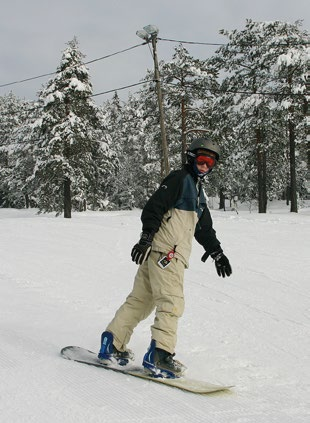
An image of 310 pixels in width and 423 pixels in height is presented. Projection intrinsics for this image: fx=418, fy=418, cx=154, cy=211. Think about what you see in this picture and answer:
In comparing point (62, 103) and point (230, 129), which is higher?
point (62, 103)

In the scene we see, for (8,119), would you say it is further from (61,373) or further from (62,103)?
(61,373)

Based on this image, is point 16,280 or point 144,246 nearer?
point 144,246

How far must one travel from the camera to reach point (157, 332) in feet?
11.1

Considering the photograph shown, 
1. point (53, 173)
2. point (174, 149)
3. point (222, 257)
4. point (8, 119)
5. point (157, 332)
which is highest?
point (8, 119)

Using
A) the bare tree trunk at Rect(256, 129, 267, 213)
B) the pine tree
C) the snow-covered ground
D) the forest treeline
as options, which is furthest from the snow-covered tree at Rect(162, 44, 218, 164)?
the pine tree

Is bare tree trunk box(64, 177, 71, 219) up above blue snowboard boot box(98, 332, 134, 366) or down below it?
above

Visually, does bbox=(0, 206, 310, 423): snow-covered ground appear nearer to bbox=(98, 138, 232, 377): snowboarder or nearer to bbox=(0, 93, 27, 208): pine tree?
bbox=(98, 138, 232, 377): snowboarder

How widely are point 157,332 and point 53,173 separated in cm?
2416

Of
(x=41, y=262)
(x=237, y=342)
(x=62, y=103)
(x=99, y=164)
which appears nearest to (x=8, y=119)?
(x=99, y=164)

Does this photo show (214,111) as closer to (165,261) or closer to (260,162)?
(260,162)

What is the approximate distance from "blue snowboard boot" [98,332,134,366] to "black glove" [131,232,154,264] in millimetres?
791

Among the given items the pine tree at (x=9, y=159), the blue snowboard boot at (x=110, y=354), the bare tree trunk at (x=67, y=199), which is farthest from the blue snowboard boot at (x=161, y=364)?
the pine tree at (x=9, y=159)

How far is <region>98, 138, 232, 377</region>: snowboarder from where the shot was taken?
338 centimetres

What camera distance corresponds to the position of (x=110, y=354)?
3.58 meters
